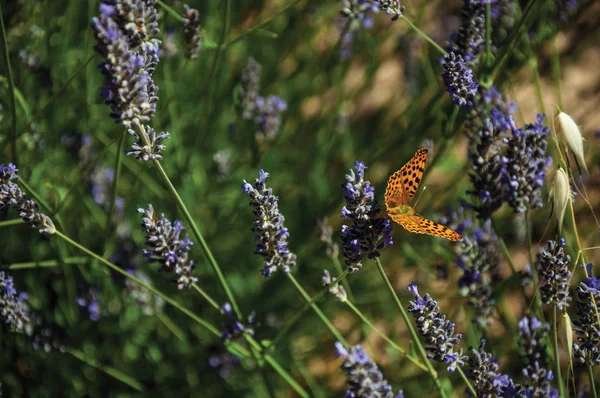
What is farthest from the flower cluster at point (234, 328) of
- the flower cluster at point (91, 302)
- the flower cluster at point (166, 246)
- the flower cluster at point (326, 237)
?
the flower cluster at point (91, 302)

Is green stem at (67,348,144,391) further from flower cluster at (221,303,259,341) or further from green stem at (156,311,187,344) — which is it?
flower cluster at (221,303,259,341)

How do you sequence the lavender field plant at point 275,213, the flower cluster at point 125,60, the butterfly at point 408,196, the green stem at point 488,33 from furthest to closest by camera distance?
the green stem at point 488,33 → the lavender field plant at point 275,213 → the butterfly at point 408,196 → the flower cluster at point 125,60

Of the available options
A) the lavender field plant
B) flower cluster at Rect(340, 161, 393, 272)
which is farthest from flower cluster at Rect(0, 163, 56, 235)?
flower cluster at Rect(340, 161, 393, 272)

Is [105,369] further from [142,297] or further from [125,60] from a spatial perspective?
[125,60]

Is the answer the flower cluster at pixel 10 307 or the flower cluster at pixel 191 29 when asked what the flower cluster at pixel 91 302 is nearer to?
the flower cluster at pixel 10 307

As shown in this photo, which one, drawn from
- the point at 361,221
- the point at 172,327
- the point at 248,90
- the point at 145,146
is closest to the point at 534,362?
the point at 361,221
